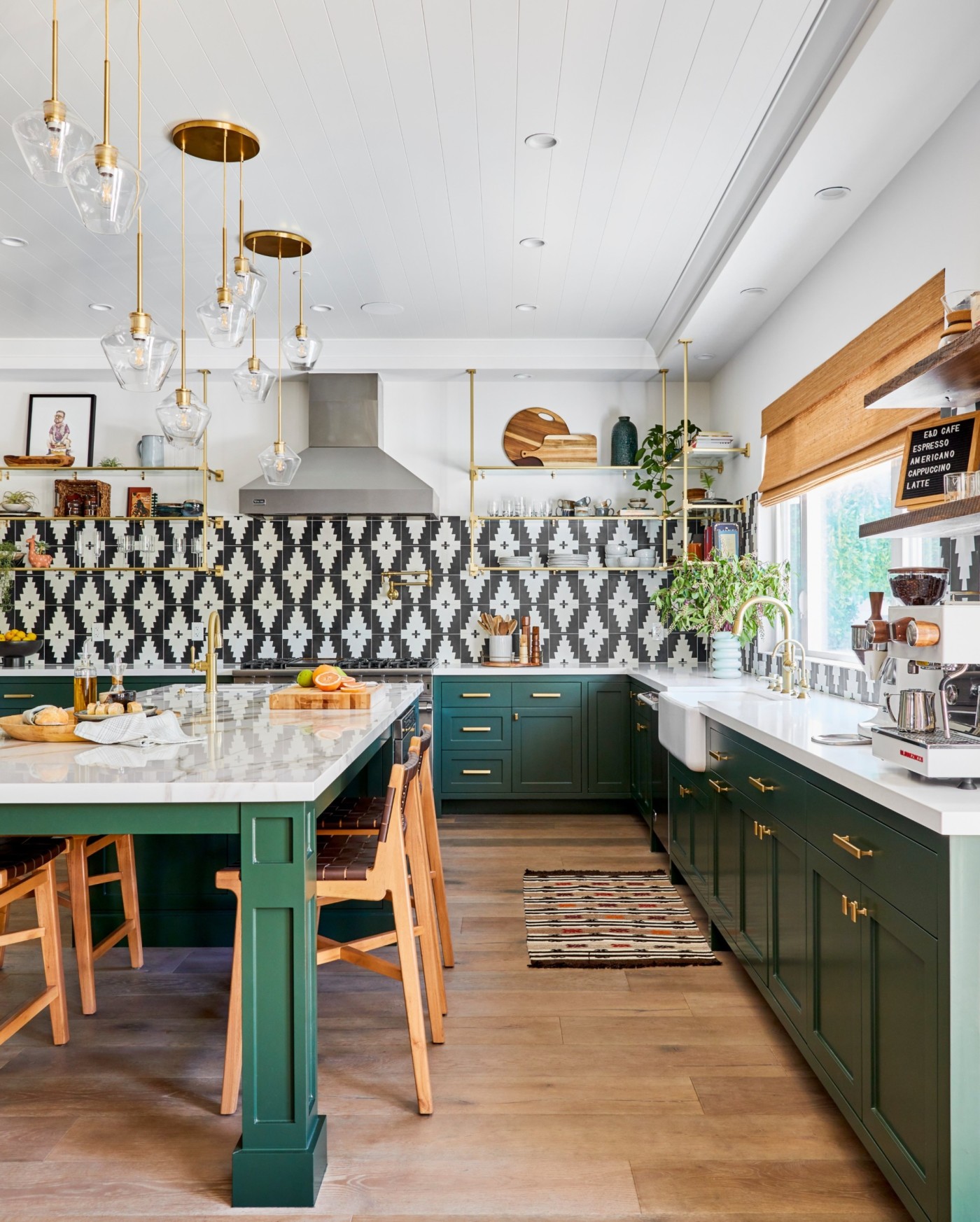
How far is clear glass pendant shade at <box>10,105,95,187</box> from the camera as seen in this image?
5.90 ft

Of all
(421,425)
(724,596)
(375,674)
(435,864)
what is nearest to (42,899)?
(435,864)

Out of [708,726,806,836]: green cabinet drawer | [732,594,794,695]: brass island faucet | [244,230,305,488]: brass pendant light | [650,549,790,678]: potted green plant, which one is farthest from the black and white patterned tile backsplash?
[708,726,806,836]: green cabinet drawer

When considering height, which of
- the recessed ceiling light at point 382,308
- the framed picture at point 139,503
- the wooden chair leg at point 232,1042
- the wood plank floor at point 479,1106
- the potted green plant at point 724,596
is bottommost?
the wood plank floor at point 479,1106

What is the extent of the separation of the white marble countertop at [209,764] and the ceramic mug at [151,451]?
3153mm

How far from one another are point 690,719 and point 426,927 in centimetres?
135

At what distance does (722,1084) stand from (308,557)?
425 centimetres

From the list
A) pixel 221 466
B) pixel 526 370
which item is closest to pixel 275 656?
pixel 221 466

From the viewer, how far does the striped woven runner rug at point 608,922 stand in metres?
3.15

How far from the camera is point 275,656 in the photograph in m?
5.84

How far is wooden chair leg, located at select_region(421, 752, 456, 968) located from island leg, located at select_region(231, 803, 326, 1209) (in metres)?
1.12

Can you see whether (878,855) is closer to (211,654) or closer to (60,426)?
(211,654)

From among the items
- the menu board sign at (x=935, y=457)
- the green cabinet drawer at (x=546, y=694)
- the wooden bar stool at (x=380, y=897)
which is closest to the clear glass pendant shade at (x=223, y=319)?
A: the wooden bar stool at (x=380, y=897)

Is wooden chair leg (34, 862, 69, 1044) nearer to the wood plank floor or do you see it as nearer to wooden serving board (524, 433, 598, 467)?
the wood plank floor

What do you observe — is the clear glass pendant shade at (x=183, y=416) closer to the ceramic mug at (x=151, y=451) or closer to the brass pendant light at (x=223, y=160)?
the brass pendant light at (x=223, y=160)
